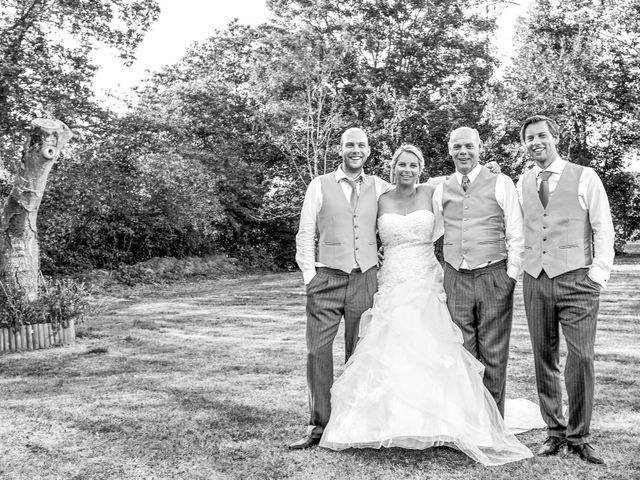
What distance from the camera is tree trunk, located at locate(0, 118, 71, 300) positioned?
8406mm

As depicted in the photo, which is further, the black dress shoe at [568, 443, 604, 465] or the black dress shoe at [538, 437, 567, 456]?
the black dress shoe at [538, 437, 567, 456]

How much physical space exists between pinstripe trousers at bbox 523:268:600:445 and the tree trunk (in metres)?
6.80

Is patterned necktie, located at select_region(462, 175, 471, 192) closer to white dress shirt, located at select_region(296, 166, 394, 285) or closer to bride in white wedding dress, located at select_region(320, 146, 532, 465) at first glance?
Answer: bride in white wedding dress, located at select_region(320, 146, 532, 465)

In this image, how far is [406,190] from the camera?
4238mm

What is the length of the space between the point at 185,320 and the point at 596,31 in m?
22.8

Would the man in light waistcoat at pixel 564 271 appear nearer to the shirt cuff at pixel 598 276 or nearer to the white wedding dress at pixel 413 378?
the shirt cuff at pixel 598 276

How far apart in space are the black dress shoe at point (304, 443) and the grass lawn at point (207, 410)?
0.06 m

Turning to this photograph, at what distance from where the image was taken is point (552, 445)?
3900 mm

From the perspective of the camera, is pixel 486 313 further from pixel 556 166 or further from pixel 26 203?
pixel 26 203

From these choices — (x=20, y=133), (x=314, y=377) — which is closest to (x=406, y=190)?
(x=314, y=377)

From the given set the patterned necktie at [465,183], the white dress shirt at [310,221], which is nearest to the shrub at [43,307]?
the white dress shirt at [310,221]

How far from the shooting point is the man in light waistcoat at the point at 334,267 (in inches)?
162

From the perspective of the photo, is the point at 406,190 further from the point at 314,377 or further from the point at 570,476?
the point at 570,476

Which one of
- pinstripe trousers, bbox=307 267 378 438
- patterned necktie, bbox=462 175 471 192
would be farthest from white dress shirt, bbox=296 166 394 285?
patterned necktie, bbox=462 175 471 192
